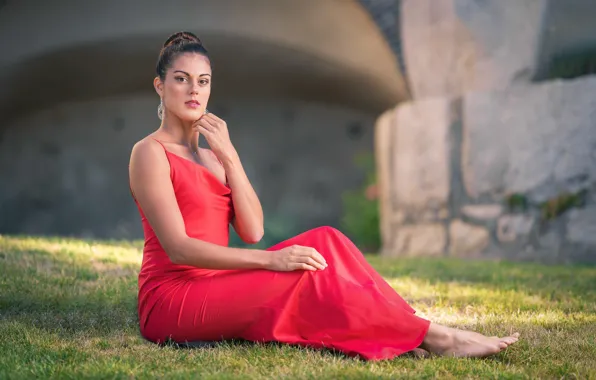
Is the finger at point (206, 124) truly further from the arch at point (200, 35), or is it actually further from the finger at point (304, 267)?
the arch at point (200, 35)

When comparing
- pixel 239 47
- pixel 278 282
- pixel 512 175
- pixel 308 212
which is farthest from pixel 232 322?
pixel 308 212

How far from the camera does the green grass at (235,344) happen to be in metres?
2.23

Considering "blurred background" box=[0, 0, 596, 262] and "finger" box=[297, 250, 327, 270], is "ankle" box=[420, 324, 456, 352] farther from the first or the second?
"blurred background" box=[0, 0, 596, 262]

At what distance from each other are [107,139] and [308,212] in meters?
3.14

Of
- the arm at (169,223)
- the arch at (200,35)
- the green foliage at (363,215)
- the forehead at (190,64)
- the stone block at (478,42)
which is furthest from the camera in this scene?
the green foliage at (363,215)

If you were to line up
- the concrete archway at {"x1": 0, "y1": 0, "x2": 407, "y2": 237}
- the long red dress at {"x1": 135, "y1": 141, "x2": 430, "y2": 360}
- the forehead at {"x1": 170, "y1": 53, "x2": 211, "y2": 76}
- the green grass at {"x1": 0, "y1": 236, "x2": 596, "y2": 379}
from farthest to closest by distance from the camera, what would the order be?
the concrete archway at {"x1": 0, "y1": 0, "x2": 407, "y2": 237} → the forehead at {"x1": 170, "y1": 53, "x2": 211, "y2": 76} → the long red dress at {"x1": 135, "y1": 141, "x2": 430, "y2": 360} → the green grass at {"x1": 0, "y1": 236, "x2": 596, "y2": 379}

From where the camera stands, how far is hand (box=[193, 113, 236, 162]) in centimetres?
274

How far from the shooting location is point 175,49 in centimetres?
275

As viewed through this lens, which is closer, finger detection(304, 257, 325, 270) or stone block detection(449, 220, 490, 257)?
finger detection(304, 257, 325, 270)

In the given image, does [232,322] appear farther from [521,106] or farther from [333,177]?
[333,177]

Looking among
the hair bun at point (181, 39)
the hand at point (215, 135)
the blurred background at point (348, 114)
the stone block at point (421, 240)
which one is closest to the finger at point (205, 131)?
the hand at point (215, 135)

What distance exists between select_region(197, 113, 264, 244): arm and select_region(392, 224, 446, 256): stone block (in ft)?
14.0

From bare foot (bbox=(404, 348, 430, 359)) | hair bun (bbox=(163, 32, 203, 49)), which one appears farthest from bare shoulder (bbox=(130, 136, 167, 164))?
bare foot (bbox=(404, 348, 430, 359))

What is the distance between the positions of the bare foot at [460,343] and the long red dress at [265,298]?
6 centimetres
